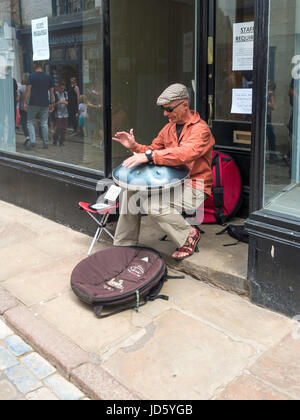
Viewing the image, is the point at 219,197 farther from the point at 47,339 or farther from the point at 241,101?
the point at 47,339

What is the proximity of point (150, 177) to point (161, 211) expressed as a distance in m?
0.30

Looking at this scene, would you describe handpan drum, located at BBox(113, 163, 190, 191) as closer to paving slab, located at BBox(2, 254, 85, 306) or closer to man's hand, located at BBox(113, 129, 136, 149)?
man's hand, located at BBox(113, 129, 136, 149)

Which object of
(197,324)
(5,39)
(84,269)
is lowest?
(197,324)

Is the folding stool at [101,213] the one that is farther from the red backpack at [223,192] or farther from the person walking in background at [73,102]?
the person walking in background at [73,102]

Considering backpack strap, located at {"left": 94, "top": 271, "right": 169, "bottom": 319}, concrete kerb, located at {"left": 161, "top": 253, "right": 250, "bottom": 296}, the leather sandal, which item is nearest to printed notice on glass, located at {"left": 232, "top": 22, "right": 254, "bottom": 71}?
the leather sandal

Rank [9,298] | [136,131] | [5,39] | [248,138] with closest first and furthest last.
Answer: [9,298]
[248,138]
[136,131]
[5,39]

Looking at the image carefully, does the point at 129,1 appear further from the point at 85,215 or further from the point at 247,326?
the point at 247,326

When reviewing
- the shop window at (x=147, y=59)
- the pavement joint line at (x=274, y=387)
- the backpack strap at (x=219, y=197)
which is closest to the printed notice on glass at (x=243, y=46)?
→ the shop window at (x=147, y=59)

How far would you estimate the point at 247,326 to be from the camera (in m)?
3.19

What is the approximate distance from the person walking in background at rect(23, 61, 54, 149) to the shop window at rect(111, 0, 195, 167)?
102 centimetres

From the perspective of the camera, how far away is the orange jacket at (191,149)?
145 inches

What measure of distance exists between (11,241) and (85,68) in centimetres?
198

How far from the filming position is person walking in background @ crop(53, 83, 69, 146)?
17.5 feet

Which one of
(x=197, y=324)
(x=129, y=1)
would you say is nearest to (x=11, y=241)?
(x=197, y=324)
